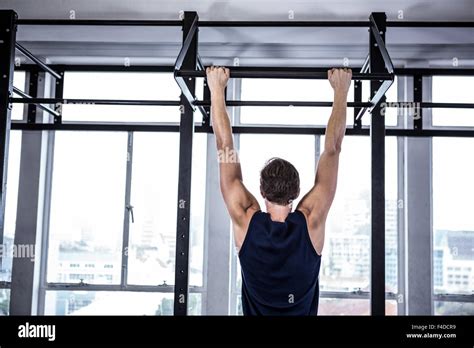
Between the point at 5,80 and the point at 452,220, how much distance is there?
4.07 meters

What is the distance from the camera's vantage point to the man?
1481 mm

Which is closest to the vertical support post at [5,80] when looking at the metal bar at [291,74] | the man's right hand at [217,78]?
the metal bar at [291,74]

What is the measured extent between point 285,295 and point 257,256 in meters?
0.16

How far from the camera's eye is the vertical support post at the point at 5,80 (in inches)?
97.4

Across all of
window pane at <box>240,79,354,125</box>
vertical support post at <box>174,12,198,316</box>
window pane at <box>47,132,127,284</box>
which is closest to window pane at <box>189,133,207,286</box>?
window pane at <box>240,79,354,125</box>

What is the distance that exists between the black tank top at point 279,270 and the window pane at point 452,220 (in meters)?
3.33

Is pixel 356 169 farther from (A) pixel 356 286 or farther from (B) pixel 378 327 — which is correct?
(B) pixel 378 327

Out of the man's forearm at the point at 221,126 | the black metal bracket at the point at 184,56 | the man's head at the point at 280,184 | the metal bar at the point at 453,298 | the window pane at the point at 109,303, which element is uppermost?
the black metal bracket at the point at 184,56

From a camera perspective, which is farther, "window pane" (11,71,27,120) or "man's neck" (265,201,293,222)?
"window pane" (11,71,27,120)

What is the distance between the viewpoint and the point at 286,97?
4715mm

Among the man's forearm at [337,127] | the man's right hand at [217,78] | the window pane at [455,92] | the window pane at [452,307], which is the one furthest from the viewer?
the window pane at [455,92]

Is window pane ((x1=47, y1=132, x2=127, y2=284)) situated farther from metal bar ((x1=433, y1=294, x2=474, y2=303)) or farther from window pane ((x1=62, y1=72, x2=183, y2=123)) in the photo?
metal bar ((x1=433, y1=294, x2=474, y2=303))

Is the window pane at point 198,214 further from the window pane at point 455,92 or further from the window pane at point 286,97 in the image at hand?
the window pane at point 455,92

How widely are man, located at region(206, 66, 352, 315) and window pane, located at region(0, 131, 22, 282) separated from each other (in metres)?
3.64
